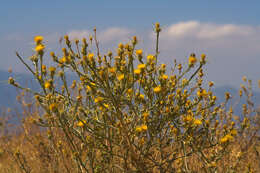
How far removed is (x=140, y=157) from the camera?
196cm

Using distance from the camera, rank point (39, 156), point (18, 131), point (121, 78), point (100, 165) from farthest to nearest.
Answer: point (18, 131)
point (39, 156)
point (100, 165)
point (121, 78)

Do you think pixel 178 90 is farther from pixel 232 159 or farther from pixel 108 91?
pixel 232 159

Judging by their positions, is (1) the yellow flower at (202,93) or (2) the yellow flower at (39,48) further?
(1) the yellow flower at (202,93)

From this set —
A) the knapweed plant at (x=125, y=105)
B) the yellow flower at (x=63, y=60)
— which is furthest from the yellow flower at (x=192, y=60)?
the yellow flower at (x=63, y=60)

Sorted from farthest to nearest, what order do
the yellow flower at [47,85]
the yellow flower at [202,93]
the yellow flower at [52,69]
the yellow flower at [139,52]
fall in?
the yellow flower at [202,93], the yellow flower at [139,52], the yellow flower at [52,69], the yellow flower at [47,85]

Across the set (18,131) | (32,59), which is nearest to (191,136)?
(32,59)

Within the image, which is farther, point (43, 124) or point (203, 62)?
point (43, 124)

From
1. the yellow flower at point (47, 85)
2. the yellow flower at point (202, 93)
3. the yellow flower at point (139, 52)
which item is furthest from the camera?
the yellow flower at point (202, 93)

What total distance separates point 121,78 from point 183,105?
1.78 feet

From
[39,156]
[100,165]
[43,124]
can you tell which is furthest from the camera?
[39,156]

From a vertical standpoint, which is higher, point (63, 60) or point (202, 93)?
point (63, 60)

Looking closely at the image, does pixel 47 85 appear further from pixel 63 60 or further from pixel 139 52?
pixel 139 52

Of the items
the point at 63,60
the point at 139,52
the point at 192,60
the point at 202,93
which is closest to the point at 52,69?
the point at 63,60

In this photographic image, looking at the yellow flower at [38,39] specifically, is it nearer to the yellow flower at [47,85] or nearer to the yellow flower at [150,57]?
the yellow flower at [47,85]
